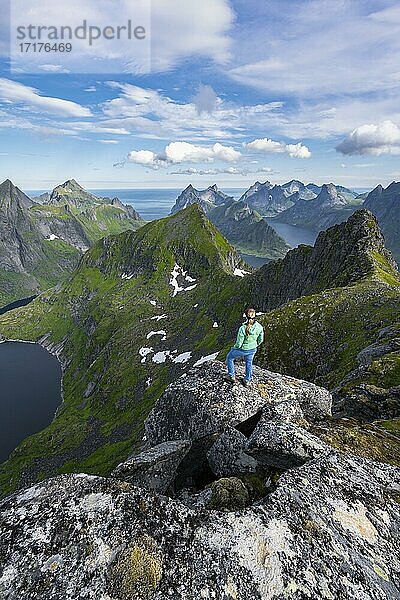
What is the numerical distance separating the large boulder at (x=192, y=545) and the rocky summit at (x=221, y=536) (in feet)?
0.09

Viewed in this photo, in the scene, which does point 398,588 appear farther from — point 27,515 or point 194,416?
point 194,416

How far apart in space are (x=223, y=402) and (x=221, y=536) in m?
9.30

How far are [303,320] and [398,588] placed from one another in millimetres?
54041

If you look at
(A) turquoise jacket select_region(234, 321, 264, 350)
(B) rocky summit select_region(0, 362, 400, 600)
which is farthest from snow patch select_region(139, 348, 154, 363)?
(B) rocky summit select_region(0, 362, 400, 600)

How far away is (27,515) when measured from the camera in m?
11.0

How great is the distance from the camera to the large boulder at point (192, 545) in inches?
377

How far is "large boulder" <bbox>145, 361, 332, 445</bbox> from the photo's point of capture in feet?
64.0

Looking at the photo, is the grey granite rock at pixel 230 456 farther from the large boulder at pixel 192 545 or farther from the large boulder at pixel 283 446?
the large boulder at pixel 192 545

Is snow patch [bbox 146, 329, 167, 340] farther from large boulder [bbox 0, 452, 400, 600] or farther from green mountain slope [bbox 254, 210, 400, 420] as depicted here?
large boulder [bbox 0, 452, 400, 600]

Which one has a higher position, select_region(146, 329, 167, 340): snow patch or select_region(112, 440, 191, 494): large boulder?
select_region(112, 440, 191, 494): large boulder

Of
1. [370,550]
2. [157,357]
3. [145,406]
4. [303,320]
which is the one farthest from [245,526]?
[157,357]

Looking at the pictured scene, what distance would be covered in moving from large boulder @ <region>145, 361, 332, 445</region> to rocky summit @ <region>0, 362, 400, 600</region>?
13.5 feet

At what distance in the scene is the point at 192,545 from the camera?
1052 cm

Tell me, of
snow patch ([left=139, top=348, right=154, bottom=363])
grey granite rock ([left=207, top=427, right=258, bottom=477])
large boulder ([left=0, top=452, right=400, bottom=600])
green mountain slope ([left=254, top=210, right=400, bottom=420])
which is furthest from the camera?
snow patch ([left=139, top=348, right=154, bottom=363])
